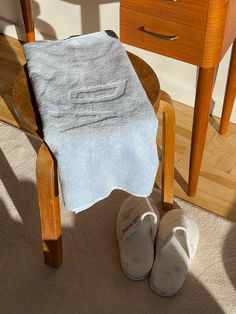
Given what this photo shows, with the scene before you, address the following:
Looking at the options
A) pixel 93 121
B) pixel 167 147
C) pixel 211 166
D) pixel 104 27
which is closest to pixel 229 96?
pixel 211 166

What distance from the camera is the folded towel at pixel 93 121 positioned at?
101cm

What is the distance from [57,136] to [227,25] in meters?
0.47

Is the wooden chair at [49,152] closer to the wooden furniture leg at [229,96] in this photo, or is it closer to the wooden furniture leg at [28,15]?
the wooden furniture leg at [229,96]

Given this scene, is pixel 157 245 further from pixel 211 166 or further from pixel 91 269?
pixel 211 166

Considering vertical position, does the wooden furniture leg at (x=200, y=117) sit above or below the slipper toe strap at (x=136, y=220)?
above

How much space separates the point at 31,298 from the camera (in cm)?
123

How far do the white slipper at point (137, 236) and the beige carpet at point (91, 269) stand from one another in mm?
36

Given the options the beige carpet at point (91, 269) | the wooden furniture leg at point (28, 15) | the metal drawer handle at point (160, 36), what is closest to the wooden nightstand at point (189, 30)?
the metal drawer handle at point (160, 36)

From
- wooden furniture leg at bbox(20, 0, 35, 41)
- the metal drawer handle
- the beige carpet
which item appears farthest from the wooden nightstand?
wooden furniture leg at bbox(20, 0, 35, 41)

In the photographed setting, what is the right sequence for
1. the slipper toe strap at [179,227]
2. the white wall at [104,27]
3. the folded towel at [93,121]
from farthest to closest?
the white wall at [104,27], the slipper toe strap at [179,227], the folded towel at [93,121]

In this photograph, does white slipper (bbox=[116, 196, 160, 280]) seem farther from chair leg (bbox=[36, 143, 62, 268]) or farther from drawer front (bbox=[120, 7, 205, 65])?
drawer front (bbox=[120, 7, 205, 65])

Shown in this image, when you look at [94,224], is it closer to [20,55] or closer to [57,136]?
[57,136]

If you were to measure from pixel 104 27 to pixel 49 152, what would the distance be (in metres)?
0.84

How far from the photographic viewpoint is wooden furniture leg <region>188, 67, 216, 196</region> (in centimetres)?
121
